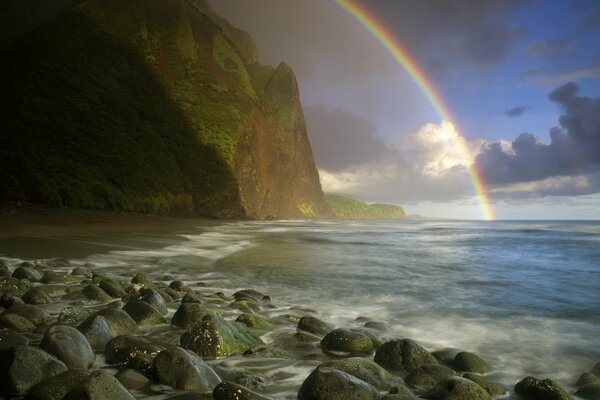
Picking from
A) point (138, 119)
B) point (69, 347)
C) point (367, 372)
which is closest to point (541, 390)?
point (367, 372)

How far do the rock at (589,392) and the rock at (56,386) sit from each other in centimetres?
482

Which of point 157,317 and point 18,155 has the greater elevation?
point 18,155

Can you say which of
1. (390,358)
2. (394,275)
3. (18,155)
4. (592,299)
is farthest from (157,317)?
(18,155)

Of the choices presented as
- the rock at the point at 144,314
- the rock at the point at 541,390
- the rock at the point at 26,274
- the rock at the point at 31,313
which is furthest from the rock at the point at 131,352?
the rock at the point at 26,274

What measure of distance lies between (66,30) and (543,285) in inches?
2598

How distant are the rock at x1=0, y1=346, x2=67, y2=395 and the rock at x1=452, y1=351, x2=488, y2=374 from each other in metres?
4.30

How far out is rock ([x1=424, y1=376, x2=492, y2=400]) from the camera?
3.52 meters

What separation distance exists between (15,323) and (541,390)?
571 cm

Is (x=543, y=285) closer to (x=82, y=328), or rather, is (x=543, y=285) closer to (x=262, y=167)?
(x=82, y=328)

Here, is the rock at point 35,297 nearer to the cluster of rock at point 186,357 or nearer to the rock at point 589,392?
the cluster of rock at point 186,357

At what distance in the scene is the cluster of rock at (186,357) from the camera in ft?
9.30

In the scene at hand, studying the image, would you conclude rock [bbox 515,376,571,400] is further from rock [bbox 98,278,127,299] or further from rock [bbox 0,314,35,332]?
rock [bbox 98,278,127,299]

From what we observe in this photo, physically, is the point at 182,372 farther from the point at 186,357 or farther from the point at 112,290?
the point at 112,290

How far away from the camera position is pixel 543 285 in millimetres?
12172
